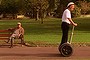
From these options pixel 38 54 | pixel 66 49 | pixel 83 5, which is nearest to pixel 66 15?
pixel 66 49

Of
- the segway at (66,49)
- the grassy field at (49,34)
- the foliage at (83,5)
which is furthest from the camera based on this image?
the foliage at (83,5)

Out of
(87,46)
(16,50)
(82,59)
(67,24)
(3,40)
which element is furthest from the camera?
(3,40)

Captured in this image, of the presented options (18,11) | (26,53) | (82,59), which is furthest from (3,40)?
(18,11)

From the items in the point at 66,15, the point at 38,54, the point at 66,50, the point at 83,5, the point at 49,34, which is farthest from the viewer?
the point at 83,5

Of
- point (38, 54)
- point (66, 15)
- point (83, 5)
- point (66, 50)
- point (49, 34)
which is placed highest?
point (66, 15)

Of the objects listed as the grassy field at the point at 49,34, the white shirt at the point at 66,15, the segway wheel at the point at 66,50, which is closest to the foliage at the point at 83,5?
the grassy field at the point at 49,34

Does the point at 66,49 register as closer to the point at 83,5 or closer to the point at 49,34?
the point at 49,34

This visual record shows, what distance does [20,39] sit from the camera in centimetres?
1622

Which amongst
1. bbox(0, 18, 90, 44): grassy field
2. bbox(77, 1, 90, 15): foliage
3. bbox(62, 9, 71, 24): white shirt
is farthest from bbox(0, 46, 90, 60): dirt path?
bbox(77, 1, 90, 15): foliage

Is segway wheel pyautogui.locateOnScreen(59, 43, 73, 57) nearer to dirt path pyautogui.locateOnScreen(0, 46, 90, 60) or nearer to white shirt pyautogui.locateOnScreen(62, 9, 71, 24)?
dirt path pyautogui.locateOnScreen(0, 46, 90, 60)

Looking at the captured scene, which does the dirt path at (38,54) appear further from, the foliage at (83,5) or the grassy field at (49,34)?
the foliage at (83,5)

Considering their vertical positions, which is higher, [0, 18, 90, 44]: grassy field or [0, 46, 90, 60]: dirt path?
[0, 46, 90, 60]: dirt path

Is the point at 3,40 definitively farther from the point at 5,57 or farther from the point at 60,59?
the point at 60,59

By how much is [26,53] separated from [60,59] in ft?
6.68
